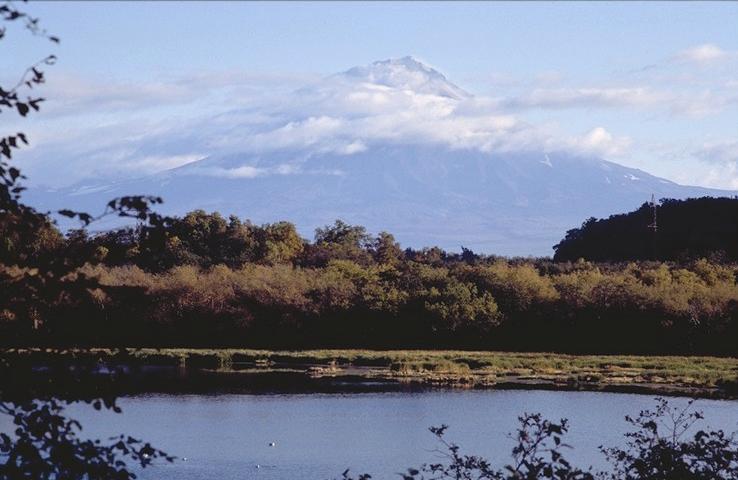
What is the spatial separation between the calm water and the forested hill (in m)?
32.4

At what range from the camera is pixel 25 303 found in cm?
575

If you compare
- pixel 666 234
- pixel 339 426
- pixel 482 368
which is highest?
pixel 666 234

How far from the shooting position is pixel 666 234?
219ft

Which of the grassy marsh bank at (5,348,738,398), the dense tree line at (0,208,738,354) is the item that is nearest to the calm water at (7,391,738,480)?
the grassy marsh bank at (5,348,738,398)

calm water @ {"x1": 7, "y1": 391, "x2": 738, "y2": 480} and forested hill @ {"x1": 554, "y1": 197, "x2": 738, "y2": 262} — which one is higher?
forested hill @ {"x1": 554, "y1": 197, "x2": 738, "y2": 262}

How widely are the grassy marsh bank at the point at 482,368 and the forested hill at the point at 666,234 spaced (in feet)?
69.3

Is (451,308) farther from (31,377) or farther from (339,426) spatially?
(31,377)

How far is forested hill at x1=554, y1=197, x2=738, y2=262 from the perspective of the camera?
63.7 metres

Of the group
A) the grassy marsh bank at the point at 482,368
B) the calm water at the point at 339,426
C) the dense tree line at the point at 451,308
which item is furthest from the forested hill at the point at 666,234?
the calm water at the point at 339,426

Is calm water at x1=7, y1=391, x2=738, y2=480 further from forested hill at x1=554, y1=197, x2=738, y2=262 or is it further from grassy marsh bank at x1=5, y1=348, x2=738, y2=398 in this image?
forested hill at x1=554, y1=197, x2=738, y2=262

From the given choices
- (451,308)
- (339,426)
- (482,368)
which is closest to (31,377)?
(339,426)

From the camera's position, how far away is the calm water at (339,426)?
67.9 ft

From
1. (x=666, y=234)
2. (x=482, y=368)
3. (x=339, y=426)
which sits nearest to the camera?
(x=339, y=426)

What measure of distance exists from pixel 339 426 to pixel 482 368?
14.1m
